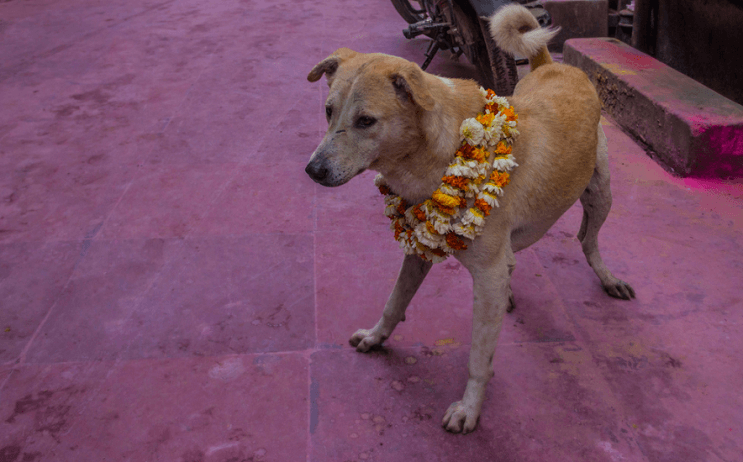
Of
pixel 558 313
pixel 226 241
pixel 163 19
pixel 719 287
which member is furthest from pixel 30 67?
pixel 719 287

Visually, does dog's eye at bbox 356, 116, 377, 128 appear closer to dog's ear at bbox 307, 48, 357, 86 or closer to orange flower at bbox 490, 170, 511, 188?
dog's ear at bbox 307, 48, 357, 86

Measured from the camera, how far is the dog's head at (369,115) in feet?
6.67

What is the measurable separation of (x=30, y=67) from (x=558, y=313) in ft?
23.8

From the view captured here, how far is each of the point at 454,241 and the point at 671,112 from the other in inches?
126

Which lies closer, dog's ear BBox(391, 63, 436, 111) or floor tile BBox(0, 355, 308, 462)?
dog's ear BBox(391, 63, 436, 111)

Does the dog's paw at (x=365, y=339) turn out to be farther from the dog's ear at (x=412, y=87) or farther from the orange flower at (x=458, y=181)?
the dog's ear at (x=412, y=87)

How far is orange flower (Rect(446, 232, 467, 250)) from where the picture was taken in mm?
2264

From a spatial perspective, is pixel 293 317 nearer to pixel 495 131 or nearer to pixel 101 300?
pixel 101 300

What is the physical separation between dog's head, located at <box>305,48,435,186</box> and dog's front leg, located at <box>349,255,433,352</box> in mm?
764

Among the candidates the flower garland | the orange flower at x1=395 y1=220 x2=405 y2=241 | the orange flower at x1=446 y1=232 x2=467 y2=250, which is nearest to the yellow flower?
the flower garland

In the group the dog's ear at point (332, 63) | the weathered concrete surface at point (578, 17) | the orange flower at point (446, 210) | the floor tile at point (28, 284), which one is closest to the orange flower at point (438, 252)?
the orange flower at point (446, 210)

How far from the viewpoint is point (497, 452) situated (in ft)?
7.96

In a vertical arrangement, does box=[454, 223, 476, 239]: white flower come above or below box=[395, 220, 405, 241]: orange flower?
above

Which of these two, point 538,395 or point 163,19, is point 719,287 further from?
point 163,19
